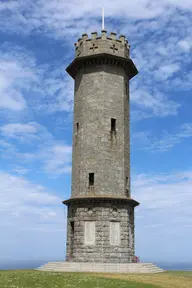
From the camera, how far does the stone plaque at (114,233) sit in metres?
28.8

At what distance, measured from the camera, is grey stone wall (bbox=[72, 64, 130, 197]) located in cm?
3055

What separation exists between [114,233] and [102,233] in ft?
3.52

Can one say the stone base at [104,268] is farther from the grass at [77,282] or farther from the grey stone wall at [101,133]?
the grey stone wall at [101,133]

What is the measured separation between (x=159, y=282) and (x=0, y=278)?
9.14m

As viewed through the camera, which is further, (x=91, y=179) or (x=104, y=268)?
(x=91, y=179)

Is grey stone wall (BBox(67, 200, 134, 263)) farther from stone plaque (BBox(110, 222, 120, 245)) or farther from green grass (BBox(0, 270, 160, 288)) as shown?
green grass (BBox(0, 270, 160, 288))

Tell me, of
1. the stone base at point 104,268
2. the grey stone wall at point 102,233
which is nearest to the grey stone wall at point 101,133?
the grey stone wall at point 102,233

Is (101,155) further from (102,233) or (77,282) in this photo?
(77,282)

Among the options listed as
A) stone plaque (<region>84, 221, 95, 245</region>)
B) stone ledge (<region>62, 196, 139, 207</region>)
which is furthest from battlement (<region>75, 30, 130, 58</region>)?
stone plaque (<region>84, 221, 95, 245</region>)

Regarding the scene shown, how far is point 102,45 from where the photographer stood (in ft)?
107

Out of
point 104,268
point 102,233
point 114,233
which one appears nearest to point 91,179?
point 102,233

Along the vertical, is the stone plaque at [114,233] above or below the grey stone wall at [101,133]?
below

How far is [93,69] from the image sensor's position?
32906mm

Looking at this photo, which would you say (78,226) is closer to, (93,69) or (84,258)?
(84,258)
